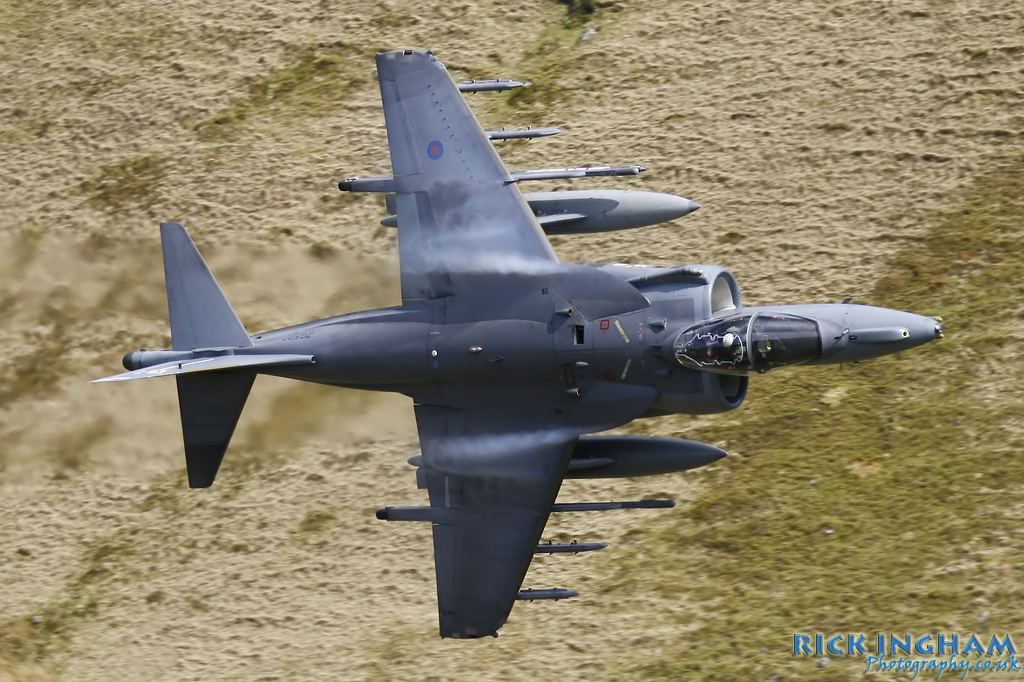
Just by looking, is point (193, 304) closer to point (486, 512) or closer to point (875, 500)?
point (486, 512)

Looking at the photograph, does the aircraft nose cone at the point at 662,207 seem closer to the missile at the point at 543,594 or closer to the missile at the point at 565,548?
the missile at the point at 565,548

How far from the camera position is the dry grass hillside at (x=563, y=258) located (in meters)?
20.6

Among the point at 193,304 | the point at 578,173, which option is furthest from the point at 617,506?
the point at 193,304

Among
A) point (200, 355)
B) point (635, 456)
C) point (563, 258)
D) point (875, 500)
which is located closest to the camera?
point (635, 456)

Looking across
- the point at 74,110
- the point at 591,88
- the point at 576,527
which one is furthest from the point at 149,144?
the point at 576,527

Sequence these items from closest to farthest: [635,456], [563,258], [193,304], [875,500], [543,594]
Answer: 1. [635,456]
2. [543,594]
3. [193,304]
4. [875,500]
5. [563,258]

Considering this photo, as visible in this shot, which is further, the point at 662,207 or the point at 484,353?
the point at 662,207

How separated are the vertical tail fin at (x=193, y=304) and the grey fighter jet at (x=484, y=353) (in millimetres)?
22

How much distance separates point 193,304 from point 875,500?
11085mm

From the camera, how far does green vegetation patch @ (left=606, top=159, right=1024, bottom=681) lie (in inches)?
763

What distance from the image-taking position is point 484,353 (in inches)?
723

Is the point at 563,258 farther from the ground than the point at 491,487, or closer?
farther from the ground

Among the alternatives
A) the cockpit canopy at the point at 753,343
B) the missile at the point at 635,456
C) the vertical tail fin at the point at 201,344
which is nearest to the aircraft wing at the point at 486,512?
the missile at the point at 635,456

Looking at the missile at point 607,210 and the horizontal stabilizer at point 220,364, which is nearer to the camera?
the horizontal stabilizer at point 220,364
